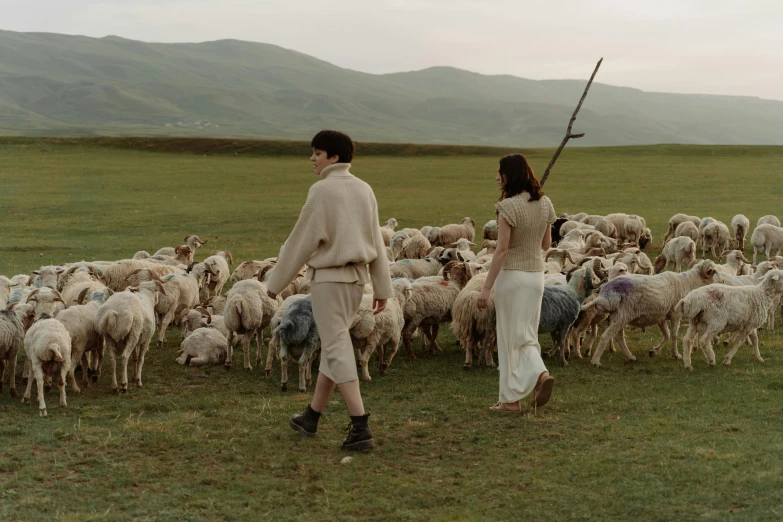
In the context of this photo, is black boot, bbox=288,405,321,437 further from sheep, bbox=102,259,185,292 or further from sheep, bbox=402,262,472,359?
sheep, bbox=102,259,185,292

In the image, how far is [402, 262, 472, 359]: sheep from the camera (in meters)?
10.4

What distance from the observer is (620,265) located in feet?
36.2

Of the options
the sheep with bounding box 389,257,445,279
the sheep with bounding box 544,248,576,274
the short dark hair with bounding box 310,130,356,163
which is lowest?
the sheep with bounding box 389,257,445,279

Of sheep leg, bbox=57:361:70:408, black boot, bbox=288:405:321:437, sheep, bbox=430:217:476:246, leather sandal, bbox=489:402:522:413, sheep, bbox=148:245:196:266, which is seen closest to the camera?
black boot, bbox=288:405:321:437

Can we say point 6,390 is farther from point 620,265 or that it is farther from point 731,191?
point 731,191

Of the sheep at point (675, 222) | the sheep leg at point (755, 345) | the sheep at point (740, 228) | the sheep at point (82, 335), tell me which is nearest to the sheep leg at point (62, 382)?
the sheep at point (82, 335)

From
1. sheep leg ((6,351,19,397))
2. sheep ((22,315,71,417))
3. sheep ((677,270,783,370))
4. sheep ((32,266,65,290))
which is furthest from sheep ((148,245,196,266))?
sheep ((677,270,783,370))

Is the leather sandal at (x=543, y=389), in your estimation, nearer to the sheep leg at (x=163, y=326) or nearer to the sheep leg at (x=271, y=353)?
the sheep leg at (x=271, y=353)

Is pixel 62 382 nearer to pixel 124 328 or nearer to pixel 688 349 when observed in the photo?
pixel 124 328

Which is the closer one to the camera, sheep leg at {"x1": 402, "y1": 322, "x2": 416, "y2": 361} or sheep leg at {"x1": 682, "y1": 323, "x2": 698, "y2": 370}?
sheep leg at {"x1": 682, "y1": 323, "x2": 698, "y2": 370}

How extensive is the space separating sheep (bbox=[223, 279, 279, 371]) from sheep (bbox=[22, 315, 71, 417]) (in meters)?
2.27

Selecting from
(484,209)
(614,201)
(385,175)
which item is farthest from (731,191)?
(385,175)

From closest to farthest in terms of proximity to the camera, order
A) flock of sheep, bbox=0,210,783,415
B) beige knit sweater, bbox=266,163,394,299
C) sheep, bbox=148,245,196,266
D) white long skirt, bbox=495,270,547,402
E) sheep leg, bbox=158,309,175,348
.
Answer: beige knit sweater, bbox=266,163,394,299 < white long skirt, bbox=495,270,547,402 < flock of sheep, bbox=0,210,783,415 < sheep leg, bbox=158,309,175,348 < sheep, bbox=148,245,196,266

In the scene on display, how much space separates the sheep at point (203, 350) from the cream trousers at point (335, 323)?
432 centimetres
